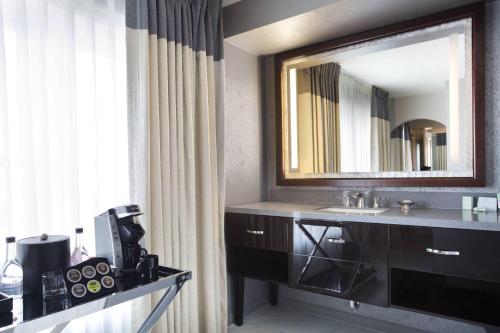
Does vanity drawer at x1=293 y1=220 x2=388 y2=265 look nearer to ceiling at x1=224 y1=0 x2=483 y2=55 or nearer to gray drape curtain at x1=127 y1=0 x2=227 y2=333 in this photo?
gray drape curtain at x1=127 y1=0 x2=227 y2=333

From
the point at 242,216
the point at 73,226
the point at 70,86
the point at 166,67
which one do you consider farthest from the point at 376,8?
the point at 73,226

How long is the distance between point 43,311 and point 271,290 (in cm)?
201

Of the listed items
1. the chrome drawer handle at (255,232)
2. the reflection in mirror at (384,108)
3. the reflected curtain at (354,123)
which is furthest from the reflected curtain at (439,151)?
the chrome drawer handle at (255,232)

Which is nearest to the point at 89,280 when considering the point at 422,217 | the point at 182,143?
the point at 182,143

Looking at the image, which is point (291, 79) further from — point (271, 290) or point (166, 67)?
point (271, 290)

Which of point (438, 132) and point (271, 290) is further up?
point (438, 132)

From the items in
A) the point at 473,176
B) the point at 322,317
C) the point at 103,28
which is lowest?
the point at 322,317

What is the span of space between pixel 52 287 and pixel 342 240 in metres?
1.43

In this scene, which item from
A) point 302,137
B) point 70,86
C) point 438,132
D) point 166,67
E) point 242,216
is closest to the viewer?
point 70,86

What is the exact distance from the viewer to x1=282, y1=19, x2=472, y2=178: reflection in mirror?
199cm

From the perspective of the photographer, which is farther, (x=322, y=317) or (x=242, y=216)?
(x=322, y=317)

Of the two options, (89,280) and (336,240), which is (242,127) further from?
(89,280)

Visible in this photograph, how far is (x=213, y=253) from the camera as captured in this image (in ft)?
7.05

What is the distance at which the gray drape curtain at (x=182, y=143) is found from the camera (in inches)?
69.7
